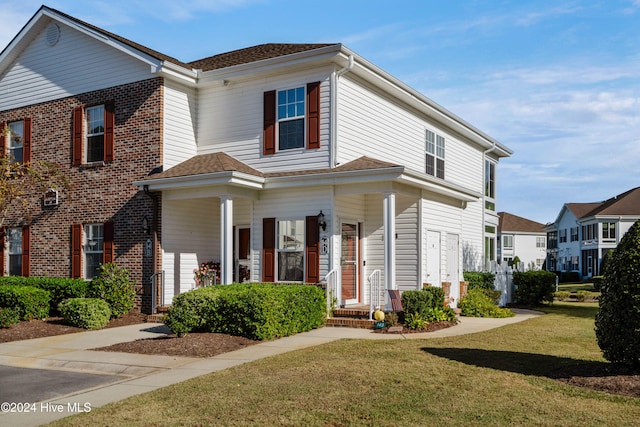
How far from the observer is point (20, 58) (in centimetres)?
1967

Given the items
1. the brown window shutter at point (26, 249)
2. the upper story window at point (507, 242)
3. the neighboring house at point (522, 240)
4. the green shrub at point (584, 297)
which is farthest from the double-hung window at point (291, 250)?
the upper story window at point (507, 242)

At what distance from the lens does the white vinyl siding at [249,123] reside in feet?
50.2

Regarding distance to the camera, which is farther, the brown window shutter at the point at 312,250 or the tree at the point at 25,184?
the tree at the point at 25,184

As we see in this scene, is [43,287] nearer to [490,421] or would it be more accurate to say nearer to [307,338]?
[307,338]

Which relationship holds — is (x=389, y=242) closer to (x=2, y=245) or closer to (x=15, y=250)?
(x=15, y=250)

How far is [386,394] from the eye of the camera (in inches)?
284

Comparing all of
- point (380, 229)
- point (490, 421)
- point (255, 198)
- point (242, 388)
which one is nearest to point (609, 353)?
point (490, 421)

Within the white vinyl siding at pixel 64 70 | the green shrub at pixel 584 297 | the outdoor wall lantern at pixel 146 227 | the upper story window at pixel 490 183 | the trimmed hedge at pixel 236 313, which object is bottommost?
the green shrub at pixel 584 297

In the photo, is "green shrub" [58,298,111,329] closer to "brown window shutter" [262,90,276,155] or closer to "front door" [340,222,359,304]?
"brown window shutter" [262,90,276,155]

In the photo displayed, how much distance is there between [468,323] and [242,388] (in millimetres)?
8656

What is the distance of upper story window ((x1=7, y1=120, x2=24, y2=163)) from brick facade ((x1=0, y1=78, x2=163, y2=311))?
1.18 ft

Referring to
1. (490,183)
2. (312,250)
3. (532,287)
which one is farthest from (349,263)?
(490,183)

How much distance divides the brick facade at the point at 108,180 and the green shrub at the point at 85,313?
1484 mm

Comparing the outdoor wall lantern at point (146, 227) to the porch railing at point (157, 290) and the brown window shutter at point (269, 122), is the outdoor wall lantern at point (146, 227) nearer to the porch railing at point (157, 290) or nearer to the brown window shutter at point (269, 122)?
the porch railing at point (157, 290)
